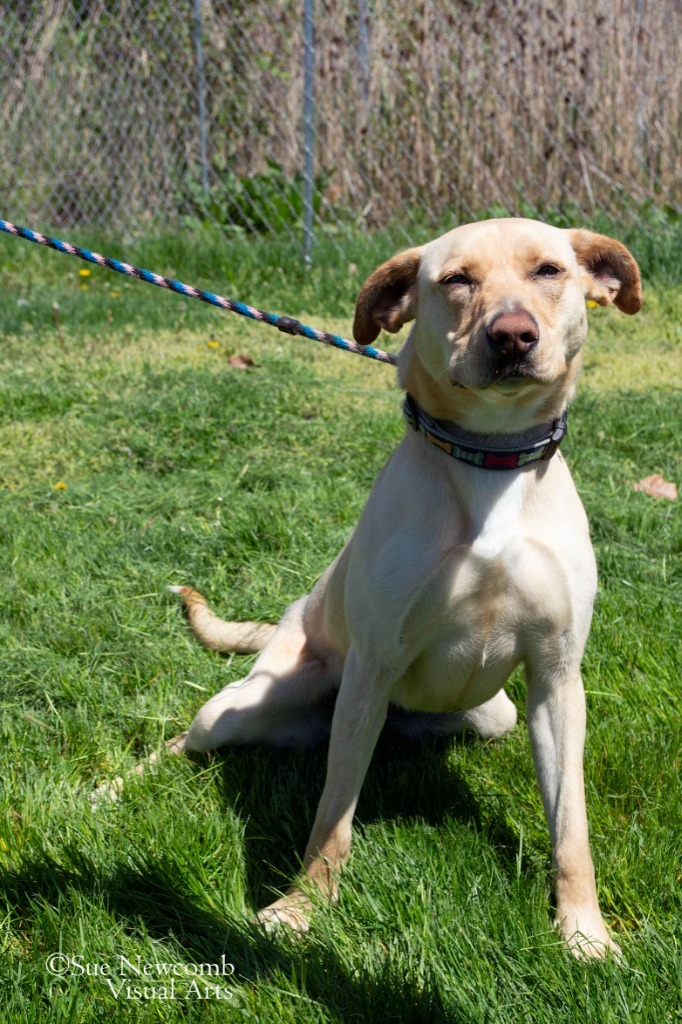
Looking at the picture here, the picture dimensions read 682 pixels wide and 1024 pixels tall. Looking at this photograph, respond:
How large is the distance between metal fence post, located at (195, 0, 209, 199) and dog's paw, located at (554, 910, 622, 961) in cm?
Result: 744

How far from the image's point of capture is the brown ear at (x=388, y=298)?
7.84ft

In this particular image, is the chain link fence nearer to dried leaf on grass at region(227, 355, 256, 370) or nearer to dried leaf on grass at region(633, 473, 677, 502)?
dried leaf on grass at region(227, 355, 256, 370)

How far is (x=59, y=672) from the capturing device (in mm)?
2957

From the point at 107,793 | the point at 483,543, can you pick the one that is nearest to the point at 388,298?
the point at 483,543

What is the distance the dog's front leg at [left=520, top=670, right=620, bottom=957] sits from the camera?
2066mm

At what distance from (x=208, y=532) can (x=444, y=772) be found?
1.53 metres

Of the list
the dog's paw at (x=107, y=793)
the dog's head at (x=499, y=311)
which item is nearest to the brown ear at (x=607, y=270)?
the dog's head at (x=499, y=311)

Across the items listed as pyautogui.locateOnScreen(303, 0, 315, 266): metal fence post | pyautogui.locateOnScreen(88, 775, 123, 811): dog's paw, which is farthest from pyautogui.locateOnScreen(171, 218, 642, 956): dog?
pyautogui.locateOnScreen(303, 0, 315, 266): metal fence post

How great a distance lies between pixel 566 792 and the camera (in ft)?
7.14

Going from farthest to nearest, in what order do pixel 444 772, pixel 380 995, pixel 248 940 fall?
pixel 444 772, pixel 248 940, pixel 380 995

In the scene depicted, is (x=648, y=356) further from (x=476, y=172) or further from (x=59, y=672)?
(x=59, y=672)

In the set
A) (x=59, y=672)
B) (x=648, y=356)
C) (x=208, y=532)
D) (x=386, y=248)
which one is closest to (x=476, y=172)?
(x=386, y=248)

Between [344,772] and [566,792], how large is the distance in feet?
1.61

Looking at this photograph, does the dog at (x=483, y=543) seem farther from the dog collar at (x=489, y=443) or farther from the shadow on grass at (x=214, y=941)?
the shadow on grass at (x=214, y=941)
